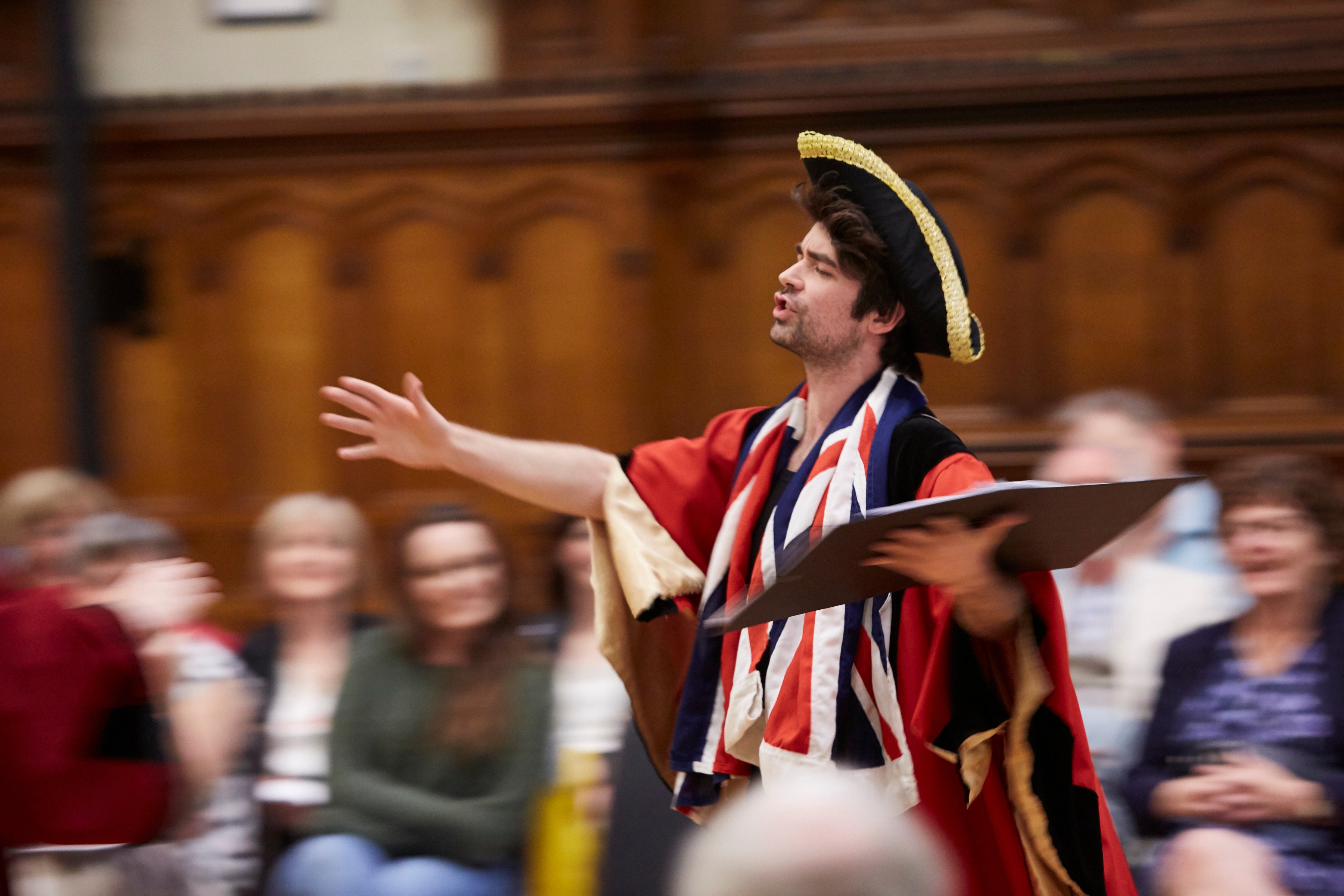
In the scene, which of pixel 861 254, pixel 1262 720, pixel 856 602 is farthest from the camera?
pixel 1262 720

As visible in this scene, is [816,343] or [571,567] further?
[571,567]

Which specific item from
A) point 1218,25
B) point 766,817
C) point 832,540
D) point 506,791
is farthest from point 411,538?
point 1218,25

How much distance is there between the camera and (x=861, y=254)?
7.56ft

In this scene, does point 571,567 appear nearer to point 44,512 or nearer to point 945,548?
point 44,512

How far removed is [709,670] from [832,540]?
23.7 inches

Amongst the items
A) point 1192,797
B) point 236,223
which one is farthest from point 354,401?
point 236,223

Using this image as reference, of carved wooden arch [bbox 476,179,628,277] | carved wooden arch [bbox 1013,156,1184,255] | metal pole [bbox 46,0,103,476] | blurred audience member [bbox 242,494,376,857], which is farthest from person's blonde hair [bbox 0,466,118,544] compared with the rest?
carved wooden arch [bbox 1013,156,1184,255]

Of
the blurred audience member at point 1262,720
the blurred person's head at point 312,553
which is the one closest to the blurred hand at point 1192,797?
the blurred audience member at point 1262,720

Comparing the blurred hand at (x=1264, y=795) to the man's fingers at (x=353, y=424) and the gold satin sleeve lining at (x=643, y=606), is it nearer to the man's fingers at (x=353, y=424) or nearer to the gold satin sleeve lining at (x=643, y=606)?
the gold satin sleeve lining at (x=643, y=606)

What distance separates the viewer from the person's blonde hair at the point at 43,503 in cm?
384

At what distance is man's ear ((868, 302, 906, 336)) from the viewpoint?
234cm

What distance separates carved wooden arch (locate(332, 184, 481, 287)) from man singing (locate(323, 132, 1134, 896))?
301 centimetres

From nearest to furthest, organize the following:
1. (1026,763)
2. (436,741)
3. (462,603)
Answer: (1026,763) → (436,741) → (462,603)

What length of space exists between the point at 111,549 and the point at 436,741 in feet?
3.11
